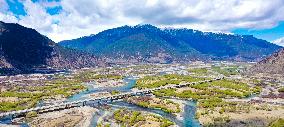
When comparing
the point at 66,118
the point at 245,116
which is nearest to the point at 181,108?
the point at 245,116

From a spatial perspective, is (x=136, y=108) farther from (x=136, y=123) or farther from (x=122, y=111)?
(x=136, y=123)

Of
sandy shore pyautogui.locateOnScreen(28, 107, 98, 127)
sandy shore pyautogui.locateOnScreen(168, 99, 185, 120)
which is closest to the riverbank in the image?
sandy shore pyautogui.locateOnScreen(168, 99, 185, 120)

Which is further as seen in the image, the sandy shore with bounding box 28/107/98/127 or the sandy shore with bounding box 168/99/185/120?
the sandy shore with bounding box 168/99/185/120

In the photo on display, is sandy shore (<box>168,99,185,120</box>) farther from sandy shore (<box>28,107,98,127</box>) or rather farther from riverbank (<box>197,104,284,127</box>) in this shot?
sandy shore (<box>28,107,98,127</box>)

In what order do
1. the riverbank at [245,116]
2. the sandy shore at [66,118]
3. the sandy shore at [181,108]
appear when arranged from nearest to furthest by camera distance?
the riverbank at [245,116] → the sandy shore at [66,118] → the sandy shore at [181,108]

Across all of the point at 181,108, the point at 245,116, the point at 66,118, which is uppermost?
the point at 181,108

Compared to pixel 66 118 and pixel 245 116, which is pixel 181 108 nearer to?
pixel 245 116

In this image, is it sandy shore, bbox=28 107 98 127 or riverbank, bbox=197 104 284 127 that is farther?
sandy shore, bbox=28 107 98 127

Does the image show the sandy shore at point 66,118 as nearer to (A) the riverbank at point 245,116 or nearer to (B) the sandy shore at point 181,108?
(B) the sandy shore at point 181,108

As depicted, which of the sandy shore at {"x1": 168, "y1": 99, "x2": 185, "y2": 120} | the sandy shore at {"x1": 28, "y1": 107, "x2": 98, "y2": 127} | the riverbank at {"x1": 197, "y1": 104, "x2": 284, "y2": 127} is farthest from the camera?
the sandy shore at {"x1": 168, "y1": 99, "x2": 185, "y2": 120}

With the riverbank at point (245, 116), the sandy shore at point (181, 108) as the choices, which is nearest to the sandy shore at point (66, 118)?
the sandy shore at point (181, 108)

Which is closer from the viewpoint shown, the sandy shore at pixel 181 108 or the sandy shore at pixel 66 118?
the sandy shore at pixel 66 118

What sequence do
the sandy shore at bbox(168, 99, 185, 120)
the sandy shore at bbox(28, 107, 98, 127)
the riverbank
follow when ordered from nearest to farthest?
the riverbank < the sandy shore at bbox(28, 107, 98, 127) < the sandy shore at bbox(168, 99, 185, 120)
